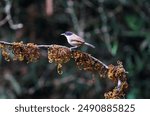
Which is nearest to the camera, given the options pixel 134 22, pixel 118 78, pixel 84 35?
pixel 118 78

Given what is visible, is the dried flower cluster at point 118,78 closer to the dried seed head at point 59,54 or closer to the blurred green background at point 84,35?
the dried seed head at point 59,54

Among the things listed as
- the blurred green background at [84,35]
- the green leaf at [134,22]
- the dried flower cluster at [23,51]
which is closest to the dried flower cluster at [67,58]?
the dried flower cluster at [23,51]

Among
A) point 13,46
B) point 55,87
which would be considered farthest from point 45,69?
point 13,46

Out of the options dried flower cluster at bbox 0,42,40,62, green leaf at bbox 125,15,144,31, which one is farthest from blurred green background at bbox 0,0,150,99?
dried flower cluster at bbox 0,42,40,62

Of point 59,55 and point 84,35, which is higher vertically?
point 84,35

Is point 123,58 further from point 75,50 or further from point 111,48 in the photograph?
point 75,50

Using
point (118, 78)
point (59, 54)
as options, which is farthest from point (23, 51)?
point (118, 78)

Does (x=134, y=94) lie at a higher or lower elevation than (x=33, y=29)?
lower

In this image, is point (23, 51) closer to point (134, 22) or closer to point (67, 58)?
point (67, 58)
